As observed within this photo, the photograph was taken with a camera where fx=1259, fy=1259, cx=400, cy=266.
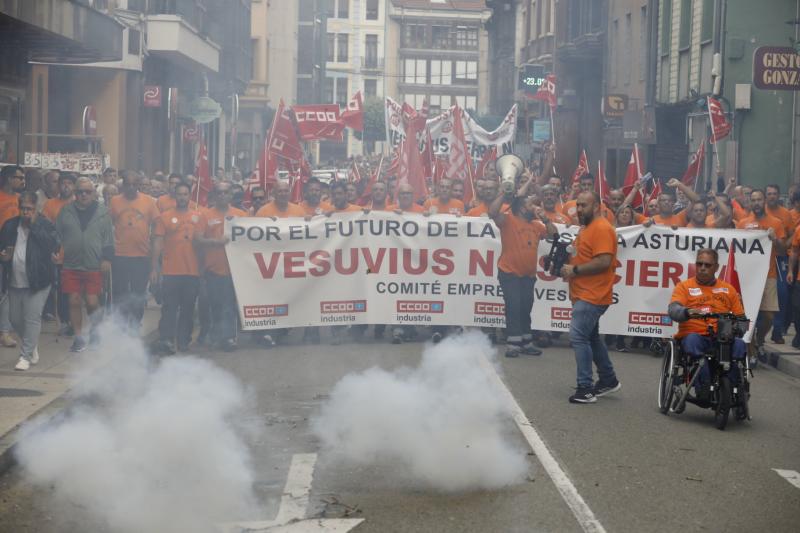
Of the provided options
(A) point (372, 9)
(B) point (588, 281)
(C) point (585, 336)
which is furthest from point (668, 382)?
(A) point (372, 9)

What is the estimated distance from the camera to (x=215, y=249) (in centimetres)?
1395

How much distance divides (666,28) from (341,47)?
7832cm

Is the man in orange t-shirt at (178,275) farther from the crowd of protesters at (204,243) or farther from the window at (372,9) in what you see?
the window at (372,9)

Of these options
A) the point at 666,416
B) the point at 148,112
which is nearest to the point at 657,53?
the point at 148,112

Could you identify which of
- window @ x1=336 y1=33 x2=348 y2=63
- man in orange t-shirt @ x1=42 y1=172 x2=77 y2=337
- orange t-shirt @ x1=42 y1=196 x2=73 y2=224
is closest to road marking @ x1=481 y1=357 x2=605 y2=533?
man in orange t-shirt @ x1=42 y1=172 x2=77 y2=337

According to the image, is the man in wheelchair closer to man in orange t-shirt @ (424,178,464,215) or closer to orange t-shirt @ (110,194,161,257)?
man in orange t-shirt @ (424,178,464,215)

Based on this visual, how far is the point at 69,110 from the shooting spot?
1121 inches

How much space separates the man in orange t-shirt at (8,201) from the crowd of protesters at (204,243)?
13 mm

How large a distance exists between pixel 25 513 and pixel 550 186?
360 inches

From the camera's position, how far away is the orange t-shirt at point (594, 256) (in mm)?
10578

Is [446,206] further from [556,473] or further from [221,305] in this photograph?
[556,473]

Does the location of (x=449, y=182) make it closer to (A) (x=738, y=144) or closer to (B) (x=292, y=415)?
(B) (x=292, y=415)

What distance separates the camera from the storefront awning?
15.9 meters

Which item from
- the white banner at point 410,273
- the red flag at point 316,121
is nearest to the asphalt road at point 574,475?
the white banner at point 410,273
